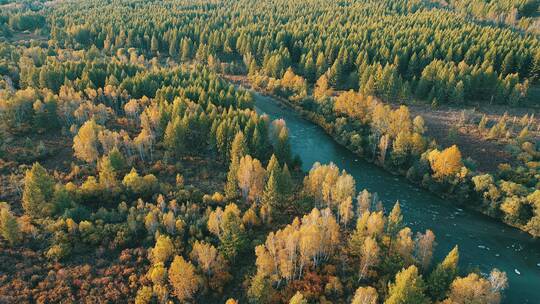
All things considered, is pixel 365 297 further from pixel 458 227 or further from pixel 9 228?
pixel 9 228

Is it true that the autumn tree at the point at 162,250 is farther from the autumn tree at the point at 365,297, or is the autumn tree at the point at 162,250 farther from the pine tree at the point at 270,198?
the autumn tree at the point at 365,297

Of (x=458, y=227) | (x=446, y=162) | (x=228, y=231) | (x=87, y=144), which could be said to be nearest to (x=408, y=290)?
(x=228, y=231)

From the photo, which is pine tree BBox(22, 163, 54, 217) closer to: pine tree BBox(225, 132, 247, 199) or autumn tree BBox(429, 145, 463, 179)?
pine tree BBox(225, 132, 247, 199)

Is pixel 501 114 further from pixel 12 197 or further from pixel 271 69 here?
pixel 12 197

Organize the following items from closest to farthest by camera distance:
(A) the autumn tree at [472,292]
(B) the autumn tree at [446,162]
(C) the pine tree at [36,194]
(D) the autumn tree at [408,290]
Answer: (D) the autumn tree at [408,290], (A) the autumn tree at [472,292], (C) the pine tree at [36,194], (B) the autumn tree at [446,162]

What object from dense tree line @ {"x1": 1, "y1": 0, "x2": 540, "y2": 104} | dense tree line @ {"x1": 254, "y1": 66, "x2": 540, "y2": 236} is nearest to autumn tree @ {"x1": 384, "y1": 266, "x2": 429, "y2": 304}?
dense tree line @ {"x1": 254, "y1": 66, "x2": 540, "y2": 236}

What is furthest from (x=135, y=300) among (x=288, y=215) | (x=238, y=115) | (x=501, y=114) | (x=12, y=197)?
(x=501, y=114)

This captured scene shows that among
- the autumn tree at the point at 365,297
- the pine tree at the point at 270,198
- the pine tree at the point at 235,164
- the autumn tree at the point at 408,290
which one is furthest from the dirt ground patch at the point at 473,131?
the autumn tree at the point at 365,297
